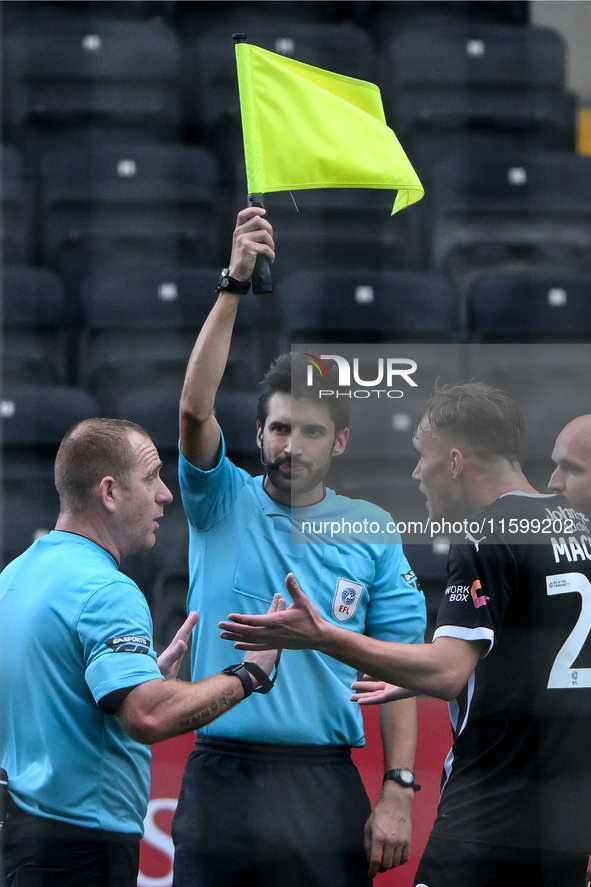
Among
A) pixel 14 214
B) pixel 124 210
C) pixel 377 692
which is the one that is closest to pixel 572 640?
pixel 377 692

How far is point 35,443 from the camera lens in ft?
4.83

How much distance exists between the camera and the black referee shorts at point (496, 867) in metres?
0.96

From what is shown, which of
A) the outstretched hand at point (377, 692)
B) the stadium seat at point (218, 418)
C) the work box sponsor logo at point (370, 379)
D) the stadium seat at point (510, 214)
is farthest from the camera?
the stadium seat at point (510, 214)

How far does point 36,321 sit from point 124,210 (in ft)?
0.94

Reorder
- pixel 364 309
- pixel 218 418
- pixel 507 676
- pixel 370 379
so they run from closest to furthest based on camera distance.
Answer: pixel 507 676
pixel 370 379
pixel 218 418
pixel 364 309

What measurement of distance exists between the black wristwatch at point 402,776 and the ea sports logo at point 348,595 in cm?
19

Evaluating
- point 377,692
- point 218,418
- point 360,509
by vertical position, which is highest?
point 218,418

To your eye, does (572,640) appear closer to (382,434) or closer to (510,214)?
(382,434)

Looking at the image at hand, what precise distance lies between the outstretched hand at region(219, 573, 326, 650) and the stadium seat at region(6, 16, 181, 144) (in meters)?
1.37

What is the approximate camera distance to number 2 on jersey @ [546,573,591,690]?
92 cm

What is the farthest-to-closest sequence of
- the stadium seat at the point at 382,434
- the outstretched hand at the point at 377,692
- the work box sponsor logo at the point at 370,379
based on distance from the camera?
1. the stadium seat at the point at 382,434
2. the work box sponsor logo at the point at 370,379
3. the outstretched hand at the point at 377,692

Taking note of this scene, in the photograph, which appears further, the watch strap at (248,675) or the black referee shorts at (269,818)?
the black referee shorts at (269,818)

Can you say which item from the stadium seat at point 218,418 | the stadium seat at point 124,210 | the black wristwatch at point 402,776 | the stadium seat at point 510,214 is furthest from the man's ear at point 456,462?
the stadium seat at point 124,210

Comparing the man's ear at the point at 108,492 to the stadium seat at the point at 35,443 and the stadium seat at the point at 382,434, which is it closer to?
the stadium seat at the point at 382,434
